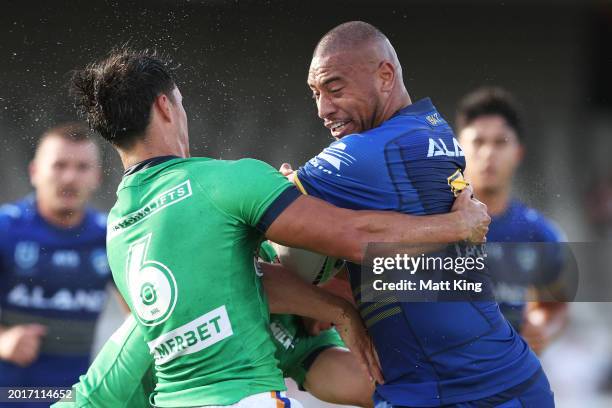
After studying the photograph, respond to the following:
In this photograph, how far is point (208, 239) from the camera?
9.12 ft

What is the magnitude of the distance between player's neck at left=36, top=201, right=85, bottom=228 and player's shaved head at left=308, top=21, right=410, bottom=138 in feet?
9.99

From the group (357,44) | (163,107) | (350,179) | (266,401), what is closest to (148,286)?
(266,401)

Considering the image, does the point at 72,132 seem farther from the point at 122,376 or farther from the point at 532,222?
the point at 532,222

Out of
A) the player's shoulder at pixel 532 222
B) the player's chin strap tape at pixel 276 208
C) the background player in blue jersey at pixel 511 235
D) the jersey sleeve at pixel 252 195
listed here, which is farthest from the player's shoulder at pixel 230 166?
the player's shoulder at pixel 532 222

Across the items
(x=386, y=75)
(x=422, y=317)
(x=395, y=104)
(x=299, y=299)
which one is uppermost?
(x=386, y=75)

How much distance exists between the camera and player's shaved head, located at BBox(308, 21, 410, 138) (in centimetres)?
322

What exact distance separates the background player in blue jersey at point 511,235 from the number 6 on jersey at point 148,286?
2.64 metres

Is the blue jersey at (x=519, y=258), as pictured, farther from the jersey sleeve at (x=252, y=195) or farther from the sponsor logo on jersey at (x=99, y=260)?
the jersey sleeve at (x=252, y=195)

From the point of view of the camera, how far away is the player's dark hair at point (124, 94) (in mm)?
2996

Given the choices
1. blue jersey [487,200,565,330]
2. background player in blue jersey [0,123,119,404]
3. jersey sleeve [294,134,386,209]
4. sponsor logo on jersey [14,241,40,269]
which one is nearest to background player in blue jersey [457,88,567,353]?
blue jersey [487,200,565,330]

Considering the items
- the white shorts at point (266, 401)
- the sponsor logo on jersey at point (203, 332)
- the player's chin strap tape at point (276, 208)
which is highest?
the player's chin strap tape at point (276, 208)

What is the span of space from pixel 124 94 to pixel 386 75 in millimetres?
956

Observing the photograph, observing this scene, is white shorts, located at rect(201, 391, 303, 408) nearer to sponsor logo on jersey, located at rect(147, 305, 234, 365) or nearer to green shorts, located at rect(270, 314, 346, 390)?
sponsor logo on jersey, located at rect(147, 305, 234, 365)

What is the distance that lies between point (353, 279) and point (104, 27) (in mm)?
2401
